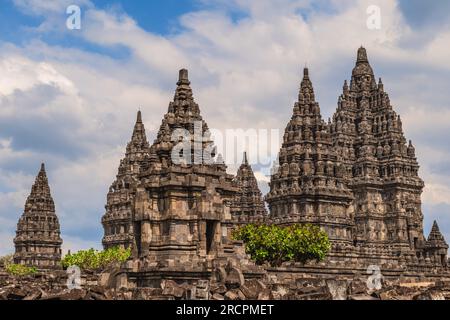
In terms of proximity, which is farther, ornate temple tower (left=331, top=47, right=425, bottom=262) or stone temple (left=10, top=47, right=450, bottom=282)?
ornate temple tower (left=331, top=47, right=425, bottom=262)

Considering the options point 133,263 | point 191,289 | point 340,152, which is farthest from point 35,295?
point 340,152

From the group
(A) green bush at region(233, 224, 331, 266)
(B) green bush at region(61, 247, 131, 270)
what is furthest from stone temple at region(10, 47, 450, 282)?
(B) green bush at region(61, 247, 131, 270)

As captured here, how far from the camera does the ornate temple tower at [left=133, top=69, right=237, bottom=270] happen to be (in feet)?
154

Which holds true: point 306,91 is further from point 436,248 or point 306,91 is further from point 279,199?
point 436,248

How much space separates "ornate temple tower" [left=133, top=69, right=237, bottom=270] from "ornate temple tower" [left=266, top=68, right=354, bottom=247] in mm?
31933

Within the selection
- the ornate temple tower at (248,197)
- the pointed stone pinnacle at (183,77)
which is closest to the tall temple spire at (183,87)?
the pointed stone pinnacle at (183,77)

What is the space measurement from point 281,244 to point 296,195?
552 inches

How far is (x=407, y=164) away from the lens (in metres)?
98.5

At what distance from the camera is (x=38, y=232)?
371ft

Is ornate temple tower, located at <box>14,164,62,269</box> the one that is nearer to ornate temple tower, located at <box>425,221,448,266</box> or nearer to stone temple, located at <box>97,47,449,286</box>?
stone temple, located at <box>97,47,449,286</box>

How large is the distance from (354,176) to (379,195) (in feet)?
13.8

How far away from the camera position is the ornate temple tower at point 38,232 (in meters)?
112

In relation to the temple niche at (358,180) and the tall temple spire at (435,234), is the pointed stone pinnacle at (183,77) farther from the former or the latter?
the tall temple spire at (435,234)
